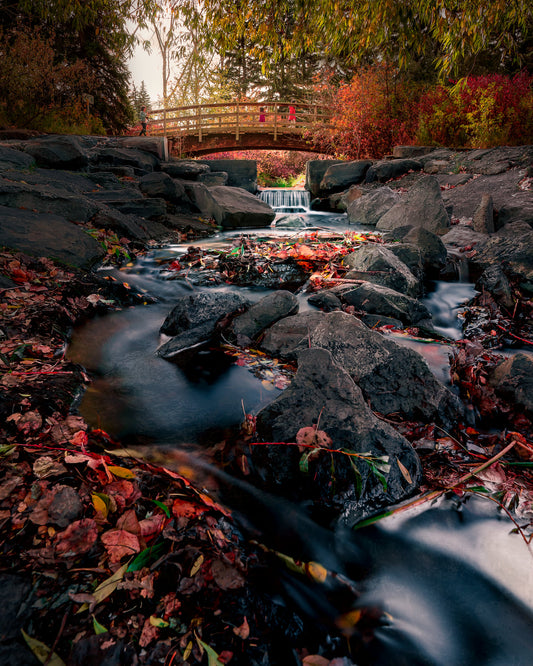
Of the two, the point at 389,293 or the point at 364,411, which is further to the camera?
the point at 389,293

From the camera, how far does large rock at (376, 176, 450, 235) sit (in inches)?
281

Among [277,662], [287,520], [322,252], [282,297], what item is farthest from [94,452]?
[322,252]

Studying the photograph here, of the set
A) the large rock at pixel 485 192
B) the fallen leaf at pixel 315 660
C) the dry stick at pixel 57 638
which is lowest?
the fallen leaf at pixel 315 660

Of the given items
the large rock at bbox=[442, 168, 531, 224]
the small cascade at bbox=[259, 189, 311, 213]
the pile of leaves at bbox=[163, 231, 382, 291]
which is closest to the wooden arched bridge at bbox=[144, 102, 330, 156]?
the small cascade at bbox=[259, 189, 311, 213]

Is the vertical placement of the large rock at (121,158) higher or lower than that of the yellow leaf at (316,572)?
higher

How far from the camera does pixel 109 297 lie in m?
4.09

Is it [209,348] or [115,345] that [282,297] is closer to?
[209,348]

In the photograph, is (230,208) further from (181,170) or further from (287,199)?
(287,199)

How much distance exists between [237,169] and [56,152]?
7.91m

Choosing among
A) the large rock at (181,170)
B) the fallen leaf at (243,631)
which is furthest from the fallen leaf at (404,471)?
the large rock at (181,170)

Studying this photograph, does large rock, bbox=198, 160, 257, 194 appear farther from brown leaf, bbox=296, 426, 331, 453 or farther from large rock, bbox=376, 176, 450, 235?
brown leaf, bbox=296, 426, 331, 453

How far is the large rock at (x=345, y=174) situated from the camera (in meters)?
12.7

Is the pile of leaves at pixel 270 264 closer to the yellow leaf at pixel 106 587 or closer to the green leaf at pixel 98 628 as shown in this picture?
the yellow leaf at pixel 106 587

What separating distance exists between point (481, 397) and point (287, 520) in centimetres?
169
